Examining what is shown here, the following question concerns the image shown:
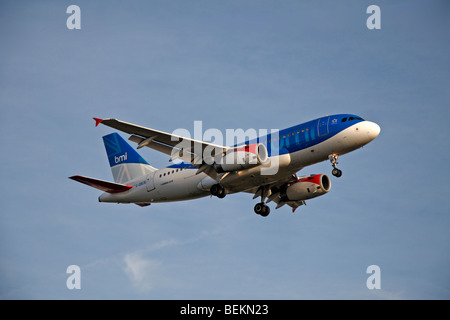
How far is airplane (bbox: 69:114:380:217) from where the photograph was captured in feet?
155

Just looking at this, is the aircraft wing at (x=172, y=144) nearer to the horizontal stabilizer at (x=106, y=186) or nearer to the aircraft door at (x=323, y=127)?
the horizontal stabilizer at (x=106, y=186)

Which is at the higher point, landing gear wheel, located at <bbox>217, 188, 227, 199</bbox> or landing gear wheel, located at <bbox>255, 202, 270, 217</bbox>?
landing gear wheel, located at <bbox>217, 188, 227, 199</bbox>

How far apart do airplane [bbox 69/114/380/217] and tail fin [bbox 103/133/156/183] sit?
4.50ft

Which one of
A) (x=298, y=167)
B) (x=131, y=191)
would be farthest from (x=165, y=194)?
(x=298, y=167)

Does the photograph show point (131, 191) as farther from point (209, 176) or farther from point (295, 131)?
point (295, 131)

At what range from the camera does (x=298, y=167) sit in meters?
48.3

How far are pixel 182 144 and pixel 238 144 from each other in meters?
4.24

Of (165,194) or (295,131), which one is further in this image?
(165,194)

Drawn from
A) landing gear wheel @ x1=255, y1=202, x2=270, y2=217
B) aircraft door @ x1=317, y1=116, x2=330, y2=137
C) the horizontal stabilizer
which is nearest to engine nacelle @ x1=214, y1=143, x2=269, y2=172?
aircraft door @ x1=317, y1=116, x2=330, y2=137

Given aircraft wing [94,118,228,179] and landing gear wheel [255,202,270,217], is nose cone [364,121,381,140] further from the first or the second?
landing gear wheel [255,202,270,217]

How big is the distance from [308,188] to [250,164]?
794 cm

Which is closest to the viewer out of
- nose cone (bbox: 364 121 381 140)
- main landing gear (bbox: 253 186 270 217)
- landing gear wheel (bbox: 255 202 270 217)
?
nose cone (bbox: 364 121 381 140)

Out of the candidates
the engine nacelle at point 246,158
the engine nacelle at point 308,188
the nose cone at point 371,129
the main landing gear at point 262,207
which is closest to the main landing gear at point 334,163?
the nose cone at point 371,129

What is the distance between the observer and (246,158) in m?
47.6
